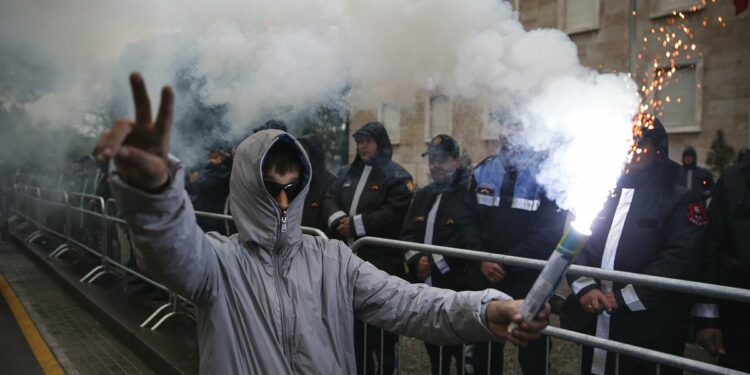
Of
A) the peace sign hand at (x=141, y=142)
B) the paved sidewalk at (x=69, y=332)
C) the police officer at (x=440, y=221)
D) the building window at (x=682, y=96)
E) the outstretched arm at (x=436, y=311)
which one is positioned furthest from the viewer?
the building window at (x=682, y=96)

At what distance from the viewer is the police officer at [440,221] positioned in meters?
4.00

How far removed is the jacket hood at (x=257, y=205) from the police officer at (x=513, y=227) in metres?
1.75

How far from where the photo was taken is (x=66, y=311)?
7.05 meters

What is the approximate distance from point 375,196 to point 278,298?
279 cm

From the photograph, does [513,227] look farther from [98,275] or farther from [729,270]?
[98,275]

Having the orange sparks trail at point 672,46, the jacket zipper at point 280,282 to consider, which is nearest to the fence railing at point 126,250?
the jacket zipper at point 280,282

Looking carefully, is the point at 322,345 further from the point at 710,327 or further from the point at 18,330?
the point at 18,330

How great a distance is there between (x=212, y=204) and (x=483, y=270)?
366cm

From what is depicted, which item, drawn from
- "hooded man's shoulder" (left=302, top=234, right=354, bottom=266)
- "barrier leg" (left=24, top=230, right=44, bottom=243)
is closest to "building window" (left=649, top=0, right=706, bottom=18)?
"hooded man's shoulder" (left=302, top=234, right=354, bottom=266)

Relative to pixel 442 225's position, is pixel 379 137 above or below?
above

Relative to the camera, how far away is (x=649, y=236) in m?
3.01

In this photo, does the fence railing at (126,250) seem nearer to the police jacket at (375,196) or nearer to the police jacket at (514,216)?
the police jacket at (375,196)

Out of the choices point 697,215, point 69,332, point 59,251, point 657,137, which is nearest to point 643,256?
point 697,215

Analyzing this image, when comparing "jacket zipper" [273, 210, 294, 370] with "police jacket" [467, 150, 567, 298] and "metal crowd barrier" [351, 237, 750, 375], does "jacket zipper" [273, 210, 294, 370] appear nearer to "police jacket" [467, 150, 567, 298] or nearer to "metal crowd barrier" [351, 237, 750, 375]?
"metal crowd barrier" [351, 237, 750, 375]
